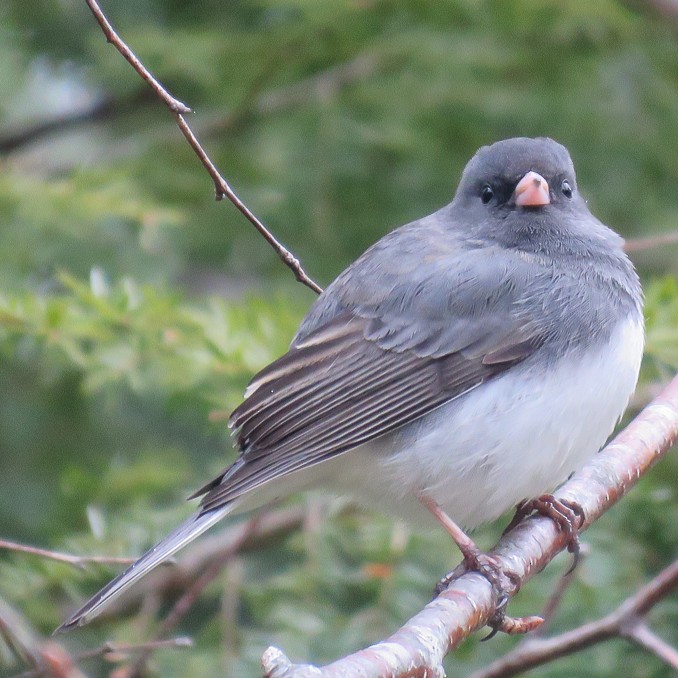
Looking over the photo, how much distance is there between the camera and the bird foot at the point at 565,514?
8.41 ft

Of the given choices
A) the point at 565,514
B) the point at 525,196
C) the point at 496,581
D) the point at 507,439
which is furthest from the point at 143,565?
the point at 525,196

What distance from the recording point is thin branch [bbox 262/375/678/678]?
1.72m

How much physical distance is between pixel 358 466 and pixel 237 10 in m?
2.46

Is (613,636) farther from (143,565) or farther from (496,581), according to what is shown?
(143,565)

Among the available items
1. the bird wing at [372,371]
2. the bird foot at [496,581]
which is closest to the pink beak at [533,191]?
the bird wing at [372,371]

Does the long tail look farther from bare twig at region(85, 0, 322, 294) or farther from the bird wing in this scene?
bare twig at region(85, 0, 322, 294)

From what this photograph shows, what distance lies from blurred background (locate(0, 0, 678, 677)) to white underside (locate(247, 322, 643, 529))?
0.49m

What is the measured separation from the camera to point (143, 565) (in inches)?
93.6

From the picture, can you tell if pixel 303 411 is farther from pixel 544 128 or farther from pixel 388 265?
pixel 544 128

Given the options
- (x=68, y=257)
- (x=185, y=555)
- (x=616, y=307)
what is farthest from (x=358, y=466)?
(x=68, y=257)

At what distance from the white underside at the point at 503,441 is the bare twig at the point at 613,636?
329mm

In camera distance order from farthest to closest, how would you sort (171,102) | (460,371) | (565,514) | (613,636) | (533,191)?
1. (533,191)
2. (460,371)
3. (565,514)
4. (613,636)
5. (171,102)

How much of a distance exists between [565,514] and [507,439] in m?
0.22

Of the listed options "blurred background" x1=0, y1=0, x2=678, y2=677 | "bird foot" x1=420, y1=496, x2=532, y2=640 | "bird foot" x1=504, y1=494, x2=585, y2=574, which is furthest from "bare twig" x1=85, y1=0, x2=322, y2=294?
"blurred background" x1=0, y1=0, x2=678, y2=677
